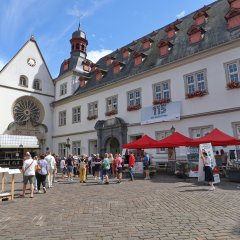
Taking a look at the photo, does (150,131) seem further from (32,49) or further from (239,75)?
(32,49)

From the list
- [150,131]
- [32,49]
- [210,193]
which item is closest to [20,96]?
[32,49]

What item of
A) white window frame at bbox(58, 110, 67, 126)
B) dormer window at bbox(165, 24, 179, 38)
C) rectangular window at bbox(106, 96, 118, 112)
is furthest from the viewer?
white window frame at bbox(58, 110, 67, 126)

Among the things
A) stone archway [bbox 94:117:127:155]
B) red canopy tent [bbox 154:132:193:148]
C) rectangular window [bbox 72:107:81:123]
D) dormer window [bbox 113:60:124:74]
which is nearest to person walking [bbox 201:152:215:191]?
red canopy tent [bbox 154:132:193:148]

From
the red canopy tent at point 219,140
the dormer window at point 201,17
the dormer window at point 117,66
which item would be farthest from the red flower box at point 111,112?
the red canopy tent at point 219,140

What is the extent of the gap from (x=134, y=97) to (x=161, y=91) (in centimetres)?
309

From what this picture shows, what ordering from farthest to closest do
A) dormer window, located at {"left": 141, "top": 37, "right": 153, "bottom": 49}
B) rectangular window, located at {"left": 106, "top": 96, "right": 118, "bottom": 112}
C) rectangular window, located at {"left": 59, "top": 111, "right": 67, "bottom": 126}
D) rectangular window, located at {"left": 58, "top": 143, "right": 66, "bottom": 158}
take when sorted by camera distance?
rectangular window, located at {"left": 59, "top": 111, "right": 67, "bottom": 126}, rectangular window, located at {"left": 58, "top": 143, "right": 66, "bottom": 158}, dormer window, located at {"left": 141, "top": 37, "right": 153, "bottom": 49}, rectangular window, located at {"left": 106, "top": 96, "right": 118, "bottom": 112}

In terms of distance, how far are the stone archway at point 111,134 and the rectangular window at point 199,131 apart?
668cm

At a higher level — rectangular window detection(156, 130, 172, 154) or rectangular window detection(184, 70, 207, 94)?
rectangular window detection(184, 70, 207, 94)

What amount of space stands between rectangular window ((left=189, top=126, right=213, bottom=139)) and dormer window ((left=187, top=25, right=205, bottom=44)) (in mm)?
6813

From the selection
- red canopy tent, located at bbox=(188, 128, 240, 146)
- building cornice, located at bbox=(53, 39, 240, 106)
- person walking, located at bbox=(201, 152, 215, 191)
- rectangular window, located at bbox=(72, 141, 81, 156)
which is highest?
building cornice, located at bbox=(53, 39, 240, 106)

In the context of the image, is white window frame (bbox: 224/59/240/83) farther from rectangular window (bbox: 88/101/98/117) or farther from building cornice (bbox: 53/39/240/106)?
rectangular window (bbox: 88/101/98/117)

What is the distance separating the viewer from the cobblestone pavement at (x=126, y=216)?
5863 mm

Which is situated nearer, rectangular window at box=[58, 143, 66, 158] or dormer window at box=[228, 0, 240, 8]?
dormer window at box=[228, 0, 240, 8]

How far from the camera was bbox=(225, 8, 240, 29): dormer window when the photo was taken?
18.8 m
